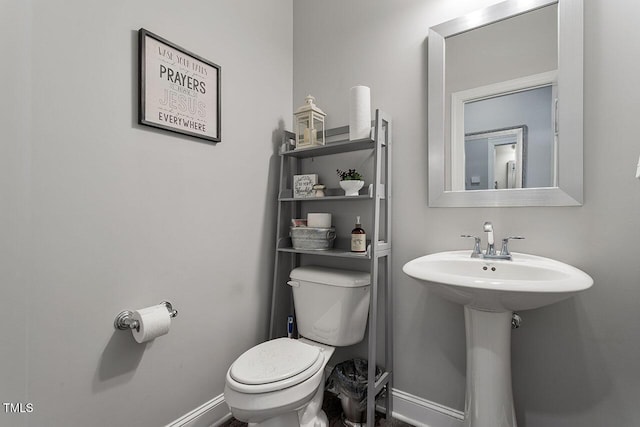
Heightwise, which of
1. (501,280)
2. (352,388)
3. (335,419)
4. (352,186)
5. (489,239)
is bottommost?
(335,419)

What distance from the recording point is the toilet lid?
3.82ft

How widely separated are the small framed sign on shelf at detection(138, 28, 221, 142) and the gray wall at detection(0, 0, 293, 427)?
44 mm

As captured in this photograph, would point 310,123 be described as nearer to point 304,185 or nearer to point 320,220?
point 304,185

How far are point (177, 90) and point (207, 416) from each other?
61.3 inches

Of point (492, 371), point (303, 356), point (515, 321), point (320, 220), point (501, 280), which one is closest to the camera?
point (501, 280)

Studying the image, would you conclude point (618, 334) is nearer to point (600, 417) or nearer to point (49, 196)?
point (600, 417)

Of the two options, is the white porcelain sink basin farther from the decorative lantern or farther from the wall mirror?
the decorative lantern

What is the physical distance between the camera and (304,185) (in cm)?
176

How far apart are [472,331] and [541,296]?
34 centimetres

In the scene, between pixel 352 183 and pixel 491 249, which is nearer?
pixel 491 249

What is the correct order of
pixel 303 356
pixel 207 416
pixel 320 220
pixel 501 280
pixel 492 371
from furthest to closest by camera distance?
pixel 320 220, pixel 207 416, pixel 303 356, pixel 492 371, pixel 501 280

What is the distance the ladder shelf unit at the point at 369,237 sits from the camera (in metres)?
1.43

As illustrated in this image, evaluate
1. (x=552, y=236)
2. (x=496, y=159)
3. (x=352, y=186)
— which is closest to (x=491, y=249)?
(x=552, y=236)

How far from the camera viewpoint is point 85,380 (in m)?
1.08
